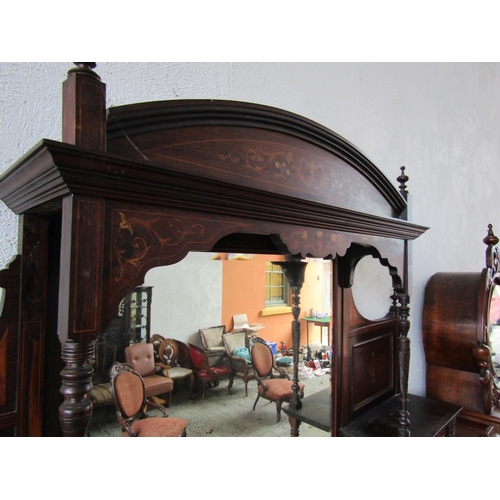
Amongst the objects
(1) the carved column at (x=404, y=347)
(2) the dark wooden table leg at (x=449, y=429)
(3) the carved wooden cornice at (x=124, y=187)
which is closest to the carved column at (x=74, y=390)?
(3) the carved wooden cornice at (x=124, y=187)

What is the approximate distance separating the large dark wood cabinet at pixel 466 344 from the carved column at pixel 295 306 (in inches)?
46.8

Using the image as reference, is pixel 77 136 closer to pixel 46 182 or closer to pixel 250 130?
pixel 46 182

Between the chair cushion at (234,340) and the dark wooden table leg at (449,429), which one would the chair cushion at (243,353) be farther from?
the dark wooden table leg at (449,429)

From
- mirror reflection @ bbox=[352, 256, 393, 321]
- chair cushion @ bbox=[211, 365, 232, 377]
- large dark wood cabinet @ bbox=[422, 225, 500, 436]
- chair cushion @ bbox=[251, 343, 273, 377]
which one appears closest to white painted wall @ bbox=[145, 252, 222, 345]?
chair cushion @ bbox=[211, 365, 232, 377]

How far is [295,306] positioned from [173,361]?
59 centimetres

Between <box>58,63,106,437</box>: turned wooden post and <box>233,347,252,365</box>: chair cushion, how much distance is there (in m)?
0.64

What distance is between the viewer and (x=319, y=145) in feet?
3.54

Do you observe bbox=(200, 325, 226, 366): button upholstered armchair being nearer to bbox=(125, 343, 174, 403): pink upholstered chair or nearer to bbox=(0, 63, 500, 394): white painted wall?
bbox=(125, 343, 174, 403): pink upholstered chair

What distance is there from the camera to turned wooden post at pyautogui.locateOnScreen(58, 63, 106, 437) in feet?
1.90

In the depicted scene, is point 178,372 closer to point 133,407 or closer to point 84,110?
point 133,407

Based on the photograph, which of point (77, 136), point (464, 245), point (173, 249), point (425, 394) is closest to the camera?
point (77, 136)

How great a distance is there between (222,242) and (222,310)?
0.88 feet

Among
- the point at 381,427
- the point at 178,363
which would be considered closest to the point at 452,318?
the point at 381,427

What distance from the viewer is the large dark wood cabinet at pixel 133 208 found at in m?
0.59
